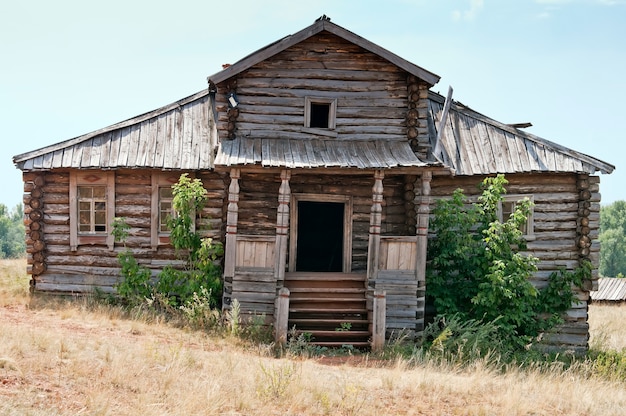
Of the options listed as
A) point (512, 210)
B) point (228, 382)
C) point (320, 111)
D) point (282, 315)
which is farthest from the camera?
point (512, 210)

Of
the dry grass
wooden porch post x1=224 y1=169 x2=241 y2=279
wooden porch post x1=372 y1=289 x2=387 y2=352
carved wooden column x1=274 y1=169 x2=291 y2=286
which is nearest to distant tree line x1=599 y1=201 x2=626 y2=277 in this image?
the dry grass

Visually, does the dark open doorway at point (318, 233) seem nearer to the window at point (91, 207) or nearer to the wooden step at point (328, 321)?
the wooden step at point (328, 321)

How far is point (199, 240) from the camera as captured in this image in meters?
14.9

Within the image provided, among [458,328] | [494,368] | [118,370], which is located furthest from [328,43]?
[118,370]

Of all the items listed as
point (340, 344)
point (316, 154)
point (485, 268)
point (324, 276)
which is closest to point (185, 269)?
point (324, 276)

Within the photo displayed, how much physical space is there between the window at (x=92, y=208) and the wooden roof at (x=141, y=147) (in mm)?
868

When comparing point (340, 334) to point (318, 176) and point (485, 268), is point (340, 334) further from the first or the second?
point (318, 176)

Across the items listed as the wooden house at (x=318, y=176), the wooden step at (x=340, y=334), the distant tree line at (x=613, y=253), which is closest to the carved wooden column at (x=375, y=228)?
the wooden house at (x=318, y=176)

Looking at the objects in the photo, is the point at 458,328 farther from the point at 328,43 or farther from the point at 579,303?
the point at 328,43

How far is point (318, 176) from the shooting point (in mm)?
15578

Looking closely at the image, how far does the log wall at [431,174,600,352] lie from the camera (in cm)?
1596

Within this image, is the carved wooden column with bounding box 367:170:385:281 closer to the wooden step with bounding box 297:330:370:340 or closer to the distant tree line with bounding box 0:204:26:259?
the wooden step with bounding box 297:330:370:340

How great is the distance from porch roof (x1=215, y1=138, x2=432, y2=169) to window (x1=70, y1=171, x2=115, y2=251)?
312cm

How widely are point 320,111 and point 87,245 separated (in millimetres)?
6270
